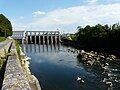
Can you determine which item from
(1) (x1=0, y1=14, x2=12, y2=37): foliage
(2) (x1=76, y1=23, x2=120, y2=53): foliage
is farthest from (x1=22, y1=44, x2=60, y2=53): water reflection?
(1) (x1=0, y1=14, x2=12, y2=37): foliage

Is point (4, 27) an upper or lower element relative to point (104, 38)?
upper

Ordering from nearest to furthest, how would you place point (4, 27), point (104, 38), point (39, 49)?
1. point (104, 38)
2. point (39, 49)
3. point (4, 27)

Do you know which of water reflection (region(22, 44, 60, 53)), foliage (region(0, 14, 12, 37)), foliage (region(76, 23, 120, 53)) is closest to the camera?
foliage (region(76, 23, 120, 53))

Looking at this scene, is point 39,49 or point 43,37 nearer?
point 39,49

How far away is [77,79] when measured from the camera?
35.8 meters

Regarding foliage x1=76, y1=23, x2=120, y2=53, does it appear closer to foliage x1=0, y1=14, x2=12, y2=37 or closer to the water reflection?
the water reflection

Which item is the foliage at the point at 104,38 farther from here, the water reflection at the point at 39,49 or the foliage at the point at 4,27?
the foliage at the point at 4,27

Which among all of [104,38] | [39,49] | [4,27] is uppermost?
[4,27]

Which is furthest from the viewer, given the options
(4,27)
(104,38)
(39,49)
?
(4,27)

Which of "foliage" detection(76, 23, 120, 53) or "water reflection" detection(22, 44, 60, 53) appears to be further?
"water reflection" detection(22, 44, 60, 53)

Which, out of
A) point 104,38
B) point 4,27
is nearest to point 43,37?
point 4,27

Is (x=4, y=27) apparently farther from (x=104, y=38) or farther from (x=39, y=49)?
(x=104, y=38)

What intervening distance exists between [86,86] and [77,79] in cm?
421

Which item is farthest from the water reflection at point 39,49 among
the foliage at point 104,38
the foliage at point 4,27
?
the foliage at point 4,27
